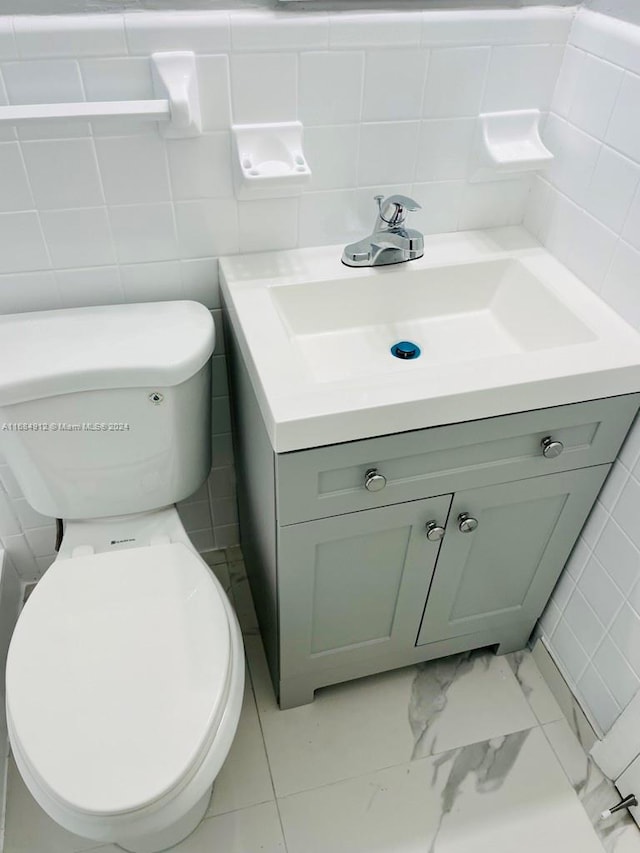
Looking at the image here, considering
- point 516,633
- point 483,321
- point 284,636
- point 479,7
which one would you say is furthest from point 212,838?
point 479,7

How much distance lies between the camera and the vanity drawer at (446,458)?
0.98 metres

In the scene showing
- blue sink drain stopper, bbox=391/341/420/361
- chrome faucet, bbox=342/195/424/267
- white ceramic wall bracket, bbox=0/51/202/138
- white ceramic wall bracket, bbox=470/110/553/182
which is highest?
white ceramic wall bracket, bbox=0/51/202/138

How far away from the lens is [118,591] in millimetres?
1109

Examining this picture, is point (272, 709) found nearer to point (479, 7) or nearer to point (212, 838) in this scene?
point (212, 838)

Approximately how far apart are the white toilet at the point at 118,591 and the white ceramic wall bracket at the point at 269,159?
0.25 meters

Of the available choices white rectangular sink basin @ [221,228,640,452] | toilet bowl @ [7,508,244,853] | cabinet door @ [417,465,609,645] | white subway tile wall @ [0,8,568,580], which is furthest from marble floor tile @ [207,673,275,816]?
white subway tile wall @ [0,8,568,580]

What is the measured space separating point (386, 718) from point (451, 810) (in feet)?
0.70

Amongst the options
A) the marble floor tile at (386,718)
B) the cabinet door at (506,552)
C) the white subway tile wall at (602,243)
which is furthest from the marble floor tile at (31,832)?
the white subway tile wall at (602,243)

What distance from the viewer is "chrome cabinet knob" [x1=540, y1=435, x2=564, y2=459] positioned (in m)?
1.08

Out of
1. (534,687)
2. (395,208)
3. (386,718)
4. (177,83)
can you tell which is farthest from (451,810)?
(177,83)

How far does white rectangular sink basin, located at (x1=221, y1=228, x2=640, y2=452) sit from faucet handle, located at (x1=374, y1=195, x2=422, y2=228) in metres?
0.10

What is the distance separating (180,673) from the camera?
1012 millimetres

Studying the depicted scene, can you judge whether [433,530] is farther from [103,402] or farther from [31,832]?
[31,832]

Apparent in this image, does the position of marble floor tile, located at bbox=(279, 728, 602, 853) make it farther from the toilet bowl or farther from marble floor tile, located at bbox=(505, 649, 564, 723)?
the toilet bowl
